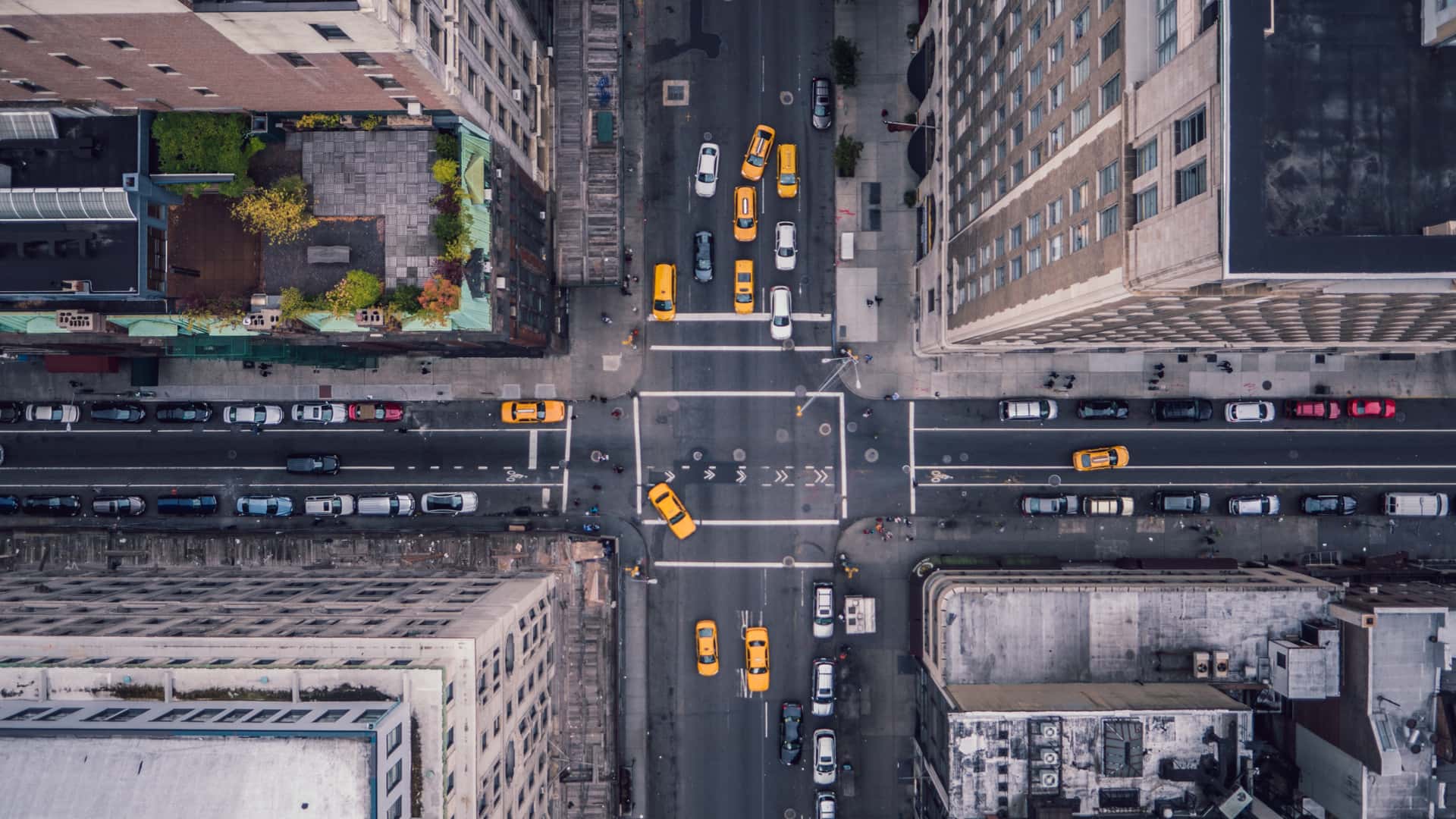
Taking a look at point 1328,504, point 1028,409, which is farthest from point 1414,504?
point 1028,409

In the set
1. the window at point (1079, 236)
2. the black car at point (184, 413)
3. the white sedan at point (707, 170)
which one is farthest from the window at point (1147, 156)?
the black car at point (184, 413)

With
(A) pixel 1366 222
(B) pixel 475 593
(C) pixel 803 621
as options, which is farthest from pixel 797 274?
(A) pixel 1366 222

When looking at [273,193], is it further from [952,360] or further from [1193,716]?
[1193,716]

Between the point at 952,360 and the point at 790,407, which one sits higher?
the point at 952,360

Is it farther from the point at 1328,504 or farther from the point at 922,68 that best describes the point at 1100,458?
the point at 922,68

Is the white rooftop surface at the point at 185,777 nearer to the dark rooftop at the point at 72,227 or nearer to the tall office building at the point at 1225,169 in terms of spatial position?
the dark rooftop at the point at 72,227

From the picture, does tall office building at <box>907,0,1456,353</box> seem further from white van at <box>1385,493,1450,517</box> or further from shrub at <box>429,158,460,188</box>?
shrub at <box>429,158,460,188</box>

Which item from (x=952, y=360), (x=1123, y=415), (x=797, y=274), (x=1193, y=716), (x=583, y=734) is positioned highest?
(x=797, y=274)

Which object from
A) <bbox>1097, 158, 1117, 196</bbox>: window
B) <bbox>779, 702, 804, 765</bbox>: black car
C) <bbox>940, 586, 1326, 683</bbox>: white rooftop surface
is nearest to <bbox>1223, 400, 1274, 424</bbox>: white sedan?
<bbox>940, 586, 1326, 683</bbox>: white rooftop surface
